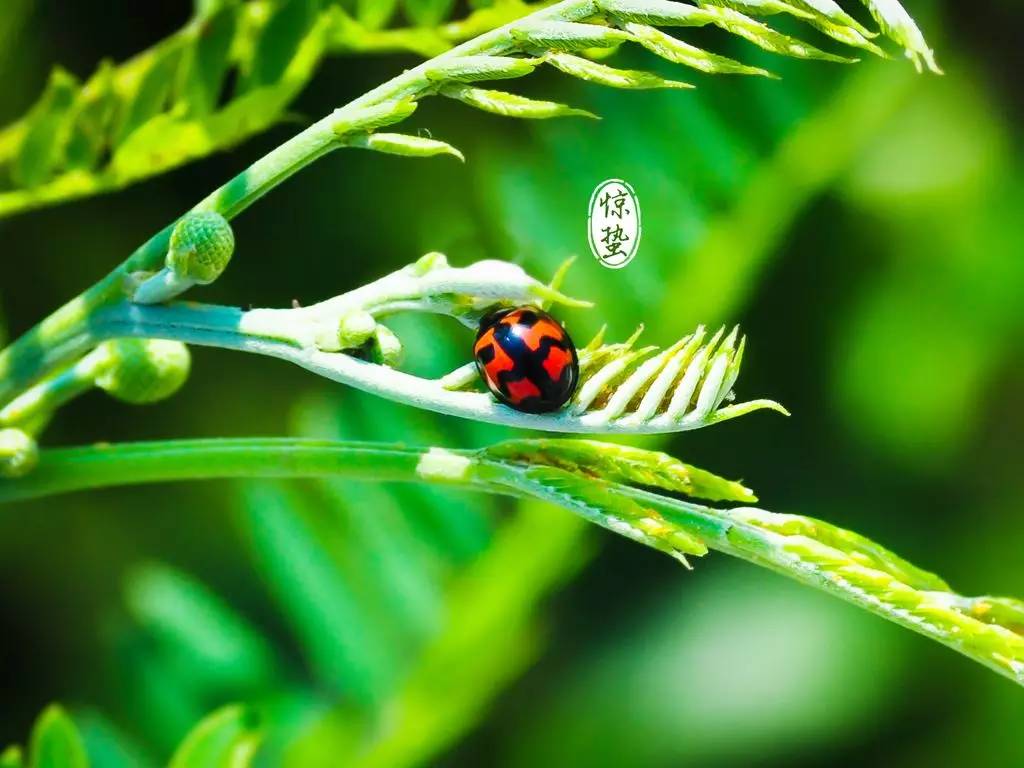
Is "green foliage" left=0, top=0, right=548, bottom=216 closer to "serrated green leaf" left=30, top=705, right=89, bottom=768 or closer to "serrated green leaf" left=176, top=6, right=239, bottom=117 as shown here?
"serrated green leaf" left=176, top=6, right=239, bottom=117

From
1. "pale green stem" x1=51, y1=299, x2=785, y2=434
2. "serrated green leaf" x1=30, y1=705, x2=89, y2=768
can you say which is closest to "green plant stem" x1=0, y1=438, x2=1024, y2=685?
"pale green stem" x1=51, y1=299, x2=785, y2=434

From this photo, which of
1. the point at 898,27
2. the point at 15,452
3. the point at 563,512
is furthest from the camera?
the point at 563,512

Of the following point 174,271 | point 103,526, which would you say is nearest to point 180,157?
point 174,271

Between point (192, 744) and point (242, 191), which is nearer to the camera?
point (242, 191)

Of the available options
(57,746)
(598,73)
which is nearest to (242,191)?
(598,73)

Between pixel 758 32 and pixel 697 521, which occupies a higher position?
pixel 758 32

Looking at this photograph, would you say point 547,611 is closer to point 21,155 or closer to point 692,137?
point 692,137

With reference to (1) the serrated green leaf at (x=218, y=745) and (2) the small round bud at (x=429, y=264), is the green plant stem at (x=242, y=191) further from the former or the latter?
(1) the serrated green leaf at (x=218, y=745)

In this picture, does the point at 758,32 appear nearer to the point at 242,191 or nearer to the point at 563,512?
the point at 242,191
